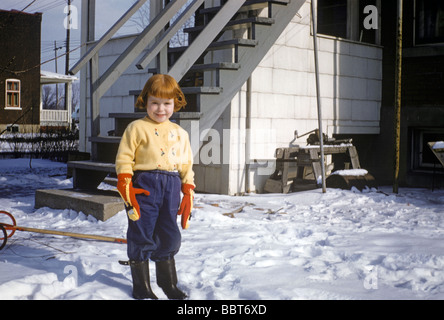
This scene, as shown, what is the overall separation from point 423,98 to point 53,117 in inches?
1071

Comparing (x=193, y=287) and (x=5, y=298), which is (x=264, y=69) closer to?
(x=193, y=287)

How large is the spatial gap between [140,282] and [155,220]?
0.38 meters

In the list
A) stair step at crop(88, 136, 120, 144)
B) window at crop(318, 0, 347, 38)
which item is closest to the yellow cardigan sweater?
stair step at crop(88, 136, 120, 144)

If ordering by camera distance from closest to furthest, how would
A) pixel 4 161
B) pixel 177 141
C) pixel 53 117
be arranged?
pixel 177 141
pixel 4 161
pixel 53 117

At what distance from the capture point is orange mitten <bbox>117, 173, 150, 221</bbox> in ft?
A: 10.1

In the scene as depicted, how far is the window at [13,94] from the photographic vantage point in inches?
1163

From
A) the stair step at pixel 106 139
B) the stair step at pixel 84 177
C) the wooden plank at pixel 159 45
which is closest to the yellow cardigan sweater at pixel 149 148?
the wooden plank at pixel 159 45

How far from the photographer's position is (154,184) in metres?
3.21

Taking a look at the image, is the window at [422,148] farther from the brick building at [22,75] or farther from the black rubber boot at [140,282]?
the brick building at [22,75]

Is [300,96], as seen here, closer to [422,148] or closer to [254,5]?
[254,5]

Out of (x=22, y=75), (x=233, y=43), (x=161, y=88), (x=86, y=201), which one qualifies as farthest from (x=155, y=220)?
(x=22, y=75)

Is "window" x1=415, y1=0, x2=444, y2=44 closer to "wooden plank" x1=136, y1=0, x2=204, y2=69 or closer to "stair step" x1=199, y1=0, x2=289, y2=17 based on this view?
"stair step" x1=199, y1=0, x2=289, y2=17

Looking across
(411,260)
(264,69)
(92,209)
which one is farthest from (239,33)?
(411,260)

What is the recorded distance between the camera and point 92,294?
318cm
